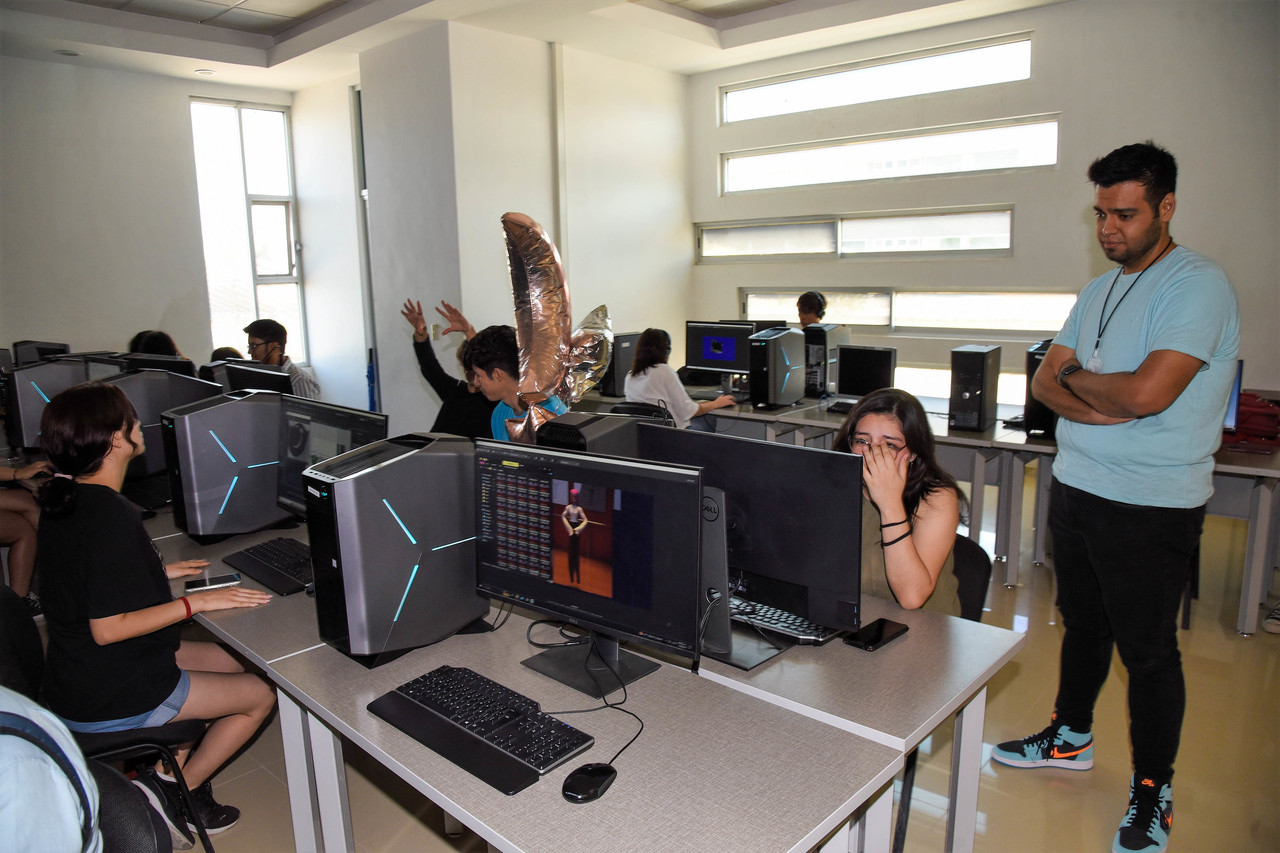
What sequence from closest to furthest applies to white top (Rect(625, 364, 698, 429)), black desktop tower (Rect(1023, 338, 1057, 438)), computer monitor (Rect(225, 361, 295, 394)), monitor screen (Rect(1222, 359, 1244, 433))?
computer monitor (Rect(225, 361, 295, 394)) → monitor screen (Rect(1222, 359, 1244, 433)) → black desktop tower (Rect(1023, 338, 1057, 438)) → white top (Rect(625, 364, 698, 429))

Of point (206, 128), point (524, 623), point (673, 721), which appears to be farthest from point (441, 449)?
point (206, 128)

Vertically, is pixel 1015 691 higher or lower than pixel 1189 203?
lower

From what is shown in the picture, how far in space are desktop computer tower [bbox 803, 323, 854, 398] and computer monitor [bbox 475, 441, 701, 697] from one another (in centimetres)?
394

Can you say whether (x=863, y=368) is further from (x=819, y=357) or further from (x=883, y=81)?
(x=883, y=81)

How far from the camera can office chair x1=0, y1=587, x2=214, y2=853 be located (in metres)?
1.80

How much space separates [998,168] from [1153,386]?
4.64 metres

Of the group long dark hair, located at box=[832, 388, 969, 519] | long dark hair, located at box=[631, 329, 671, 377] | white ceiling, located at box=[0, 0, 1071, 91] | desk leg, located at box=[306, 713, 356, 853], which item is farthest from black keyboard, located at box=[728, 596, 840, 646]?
white ceiling, located at box=[0, 0, 1071, 91]

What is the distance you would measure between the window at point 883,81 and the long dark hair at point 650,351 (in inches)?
119

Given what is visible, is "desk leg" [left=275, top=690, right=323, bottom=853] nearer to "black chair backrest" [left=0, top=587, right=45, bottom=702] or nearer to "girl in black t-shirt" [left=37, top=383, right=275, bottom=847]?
"girl in black t-shirt" [left=37, top=383, right=275, bottom=847]

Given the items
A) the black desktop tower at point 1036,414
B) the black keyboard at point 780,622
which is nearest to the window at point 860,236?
the black desktop tower at point 1036,414

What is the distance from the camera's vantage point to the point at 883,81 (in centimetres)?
638

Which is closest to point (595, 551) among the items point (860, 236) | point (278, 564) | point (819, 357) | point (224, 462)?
point (278, 564)

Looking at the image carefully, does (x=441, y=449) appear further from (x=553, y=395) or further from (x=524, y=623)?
(x=553, y=395)

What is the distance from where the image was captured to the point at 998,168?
592cm
